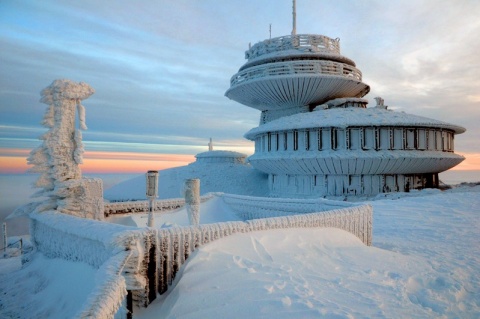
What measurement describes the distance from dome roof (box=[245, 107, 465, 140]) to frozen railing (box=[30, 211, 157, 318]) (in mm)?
14847

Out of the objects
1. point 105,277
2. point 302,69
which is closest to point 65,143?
point 105,277

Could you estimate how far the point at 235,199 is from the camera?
40.4ft

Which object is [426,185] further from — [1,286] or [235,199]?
[1,286]

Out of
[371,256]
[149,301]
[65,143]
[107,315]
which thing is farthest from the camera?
[65,143]

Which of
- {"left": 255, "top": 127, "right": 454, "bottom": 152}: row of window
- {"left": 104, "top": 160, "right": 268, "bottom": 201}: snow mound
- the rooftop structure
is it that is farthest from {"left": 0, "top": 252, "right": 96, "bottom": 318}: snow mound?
{"left": 104, "top": 160, "right": 268, "bottom": 201}: snow mound

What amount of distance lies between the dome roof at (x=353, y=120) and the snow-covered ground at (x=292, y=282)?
10797 mm

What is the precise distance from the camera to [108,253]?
4770mm

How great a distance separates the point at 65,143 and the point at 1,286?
3.74 meters

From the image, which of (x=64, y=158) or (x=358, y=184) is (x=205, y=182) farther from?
(x=64, y=158)

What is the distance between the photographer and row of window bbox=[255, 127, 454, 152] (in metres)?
18.8

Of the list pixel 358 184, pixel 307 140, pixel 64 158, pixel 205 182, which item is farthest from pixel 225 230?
pixel 205 182

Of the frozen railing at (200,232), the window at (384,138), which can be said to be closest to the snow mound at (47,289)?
the frozen railing at (200,232)

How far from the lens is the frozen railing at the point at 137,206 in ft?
34.6

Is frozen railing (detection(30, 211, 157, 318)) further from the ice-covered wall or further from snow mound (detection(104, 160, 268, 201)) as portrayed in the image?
snow mound (detection(104, 160, 268, 201))
